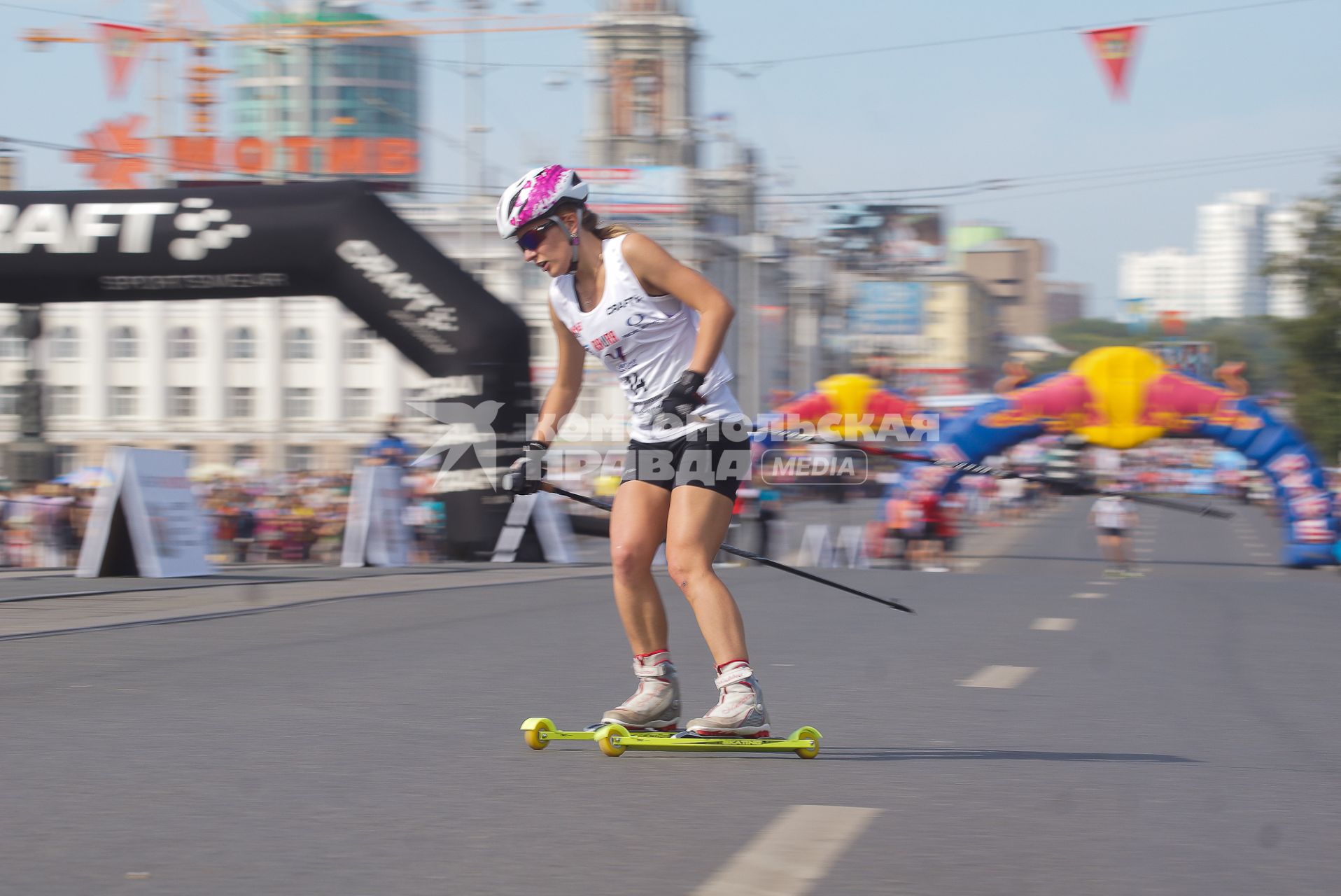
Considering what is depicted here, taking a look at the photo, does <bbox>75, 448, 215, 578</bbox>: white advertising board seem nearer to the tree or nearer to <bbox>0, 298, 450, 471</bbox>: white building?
the tree

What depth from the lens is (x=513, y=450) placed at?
19328 mm

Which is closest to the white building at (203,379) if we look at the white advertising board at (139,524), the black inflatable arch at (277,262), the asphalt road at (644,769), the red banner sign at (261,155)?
the red banner sign at (261,155)

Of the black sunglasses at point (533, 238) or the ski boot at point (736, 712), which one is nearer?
the ski boot at point (736, 712)

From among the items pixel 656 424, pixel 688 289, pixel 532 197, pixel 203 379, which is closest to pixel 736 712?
pixel 656 424

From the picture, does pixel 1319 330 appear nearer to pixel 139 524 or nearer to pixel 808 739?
pixel 139 524

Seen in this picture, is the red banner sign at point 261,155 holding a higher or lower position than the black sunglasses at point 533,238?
higher

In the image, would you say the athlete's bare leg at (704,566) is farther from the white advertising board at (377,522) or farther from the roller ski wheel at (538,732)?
the white advertising board at (377,522)

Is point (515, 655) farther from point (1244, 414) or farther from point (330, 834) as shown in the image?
point (1244, 414)

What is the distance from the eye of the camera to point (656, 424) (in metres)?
5.49

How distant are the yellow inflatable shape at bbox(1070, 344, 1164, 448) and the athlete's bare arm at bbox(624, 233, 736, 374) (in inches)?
766

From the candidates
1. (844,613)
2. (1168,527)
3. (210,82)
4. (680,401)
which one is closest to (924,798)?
(680,401)

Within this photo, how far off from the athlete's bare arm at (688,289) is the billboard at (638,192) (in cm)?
7600

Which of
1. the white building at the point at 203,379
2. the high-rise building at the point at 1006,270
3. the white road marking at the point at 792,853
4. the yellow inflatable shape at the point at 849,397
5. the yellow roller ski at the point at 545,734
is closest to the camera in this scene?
the white road marking at the point at 792,853

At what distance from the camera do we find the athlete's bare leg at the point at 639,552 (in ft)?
18.0
